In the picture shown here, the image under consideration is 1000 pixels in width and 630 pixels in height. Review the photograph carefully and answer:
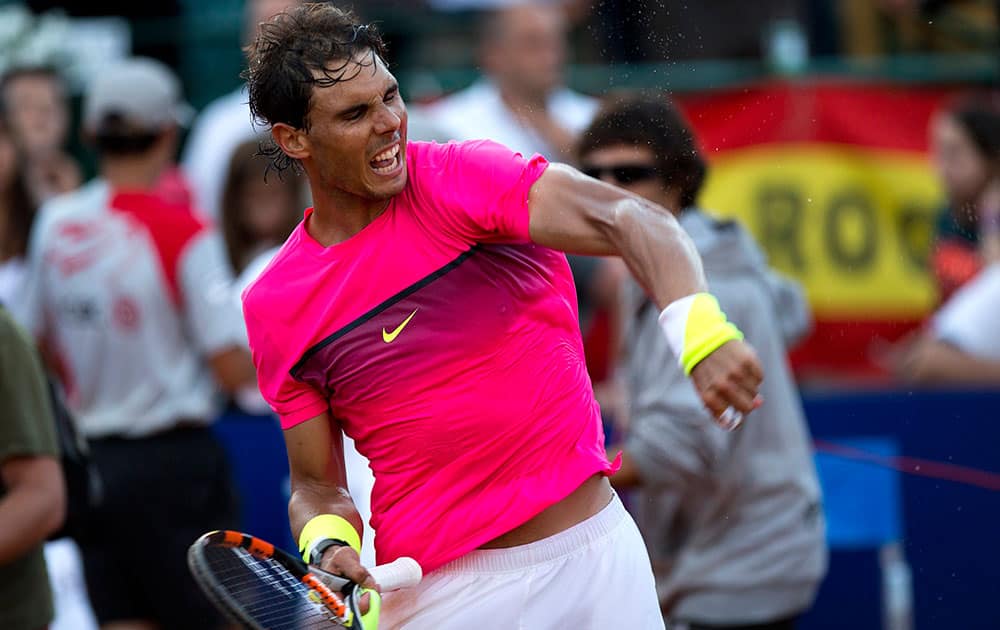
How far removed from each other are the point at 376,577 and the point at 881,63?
603 centimetres

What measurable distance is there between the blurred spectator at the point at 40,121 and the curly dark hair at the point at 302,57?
4897 millimetres

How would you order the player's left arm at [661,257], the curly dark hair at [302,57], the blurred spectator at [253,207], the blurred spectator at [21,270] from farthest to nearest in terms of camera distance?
the blurred spectator at [253,207] < the blurred spectator at [21,270] < the curly dark hair at [302,57] < the player's left arm at [661,257]

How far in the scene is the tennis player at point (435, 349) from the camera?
123 inches

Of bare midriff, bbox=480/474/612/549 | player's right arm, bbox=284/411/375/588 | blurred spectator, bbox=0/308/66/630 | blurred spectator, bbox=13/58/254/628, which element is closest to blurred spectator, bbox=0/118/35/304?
blurred spectator, bbox=13/58/254/628

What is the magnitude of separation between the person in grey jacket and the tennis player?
47.4 inches

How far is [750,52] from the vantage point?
28.0 feet

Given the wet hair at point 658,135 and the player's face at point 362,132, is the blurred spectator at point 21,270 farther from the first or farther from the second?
the player's face at point 362,132

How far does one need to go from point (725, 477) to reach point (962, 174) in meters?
3.53

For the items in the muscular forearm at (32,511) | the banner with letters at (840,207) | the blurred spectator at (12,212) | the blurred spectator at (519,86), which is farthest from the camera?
the banner with letters at (840,207)

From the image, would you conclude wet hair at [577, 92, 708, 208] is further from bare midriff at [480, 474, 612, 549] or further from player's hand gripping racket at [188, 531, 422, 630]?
player's hand gripping racket at [188, 531, 422, 630]

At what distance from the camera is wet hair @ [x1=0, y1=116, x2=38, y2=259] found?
20.1ft

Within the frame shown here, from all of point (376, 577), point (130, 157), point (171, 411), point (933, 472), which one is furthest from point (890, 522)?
point (376, 577)

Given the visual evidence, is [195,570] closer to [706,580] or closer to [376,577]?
[376,577]

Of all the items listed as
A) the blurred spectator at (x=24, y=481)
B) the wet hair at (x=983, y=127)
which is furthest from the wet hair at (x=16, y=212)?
the wet hair at (x=983, y=127)
